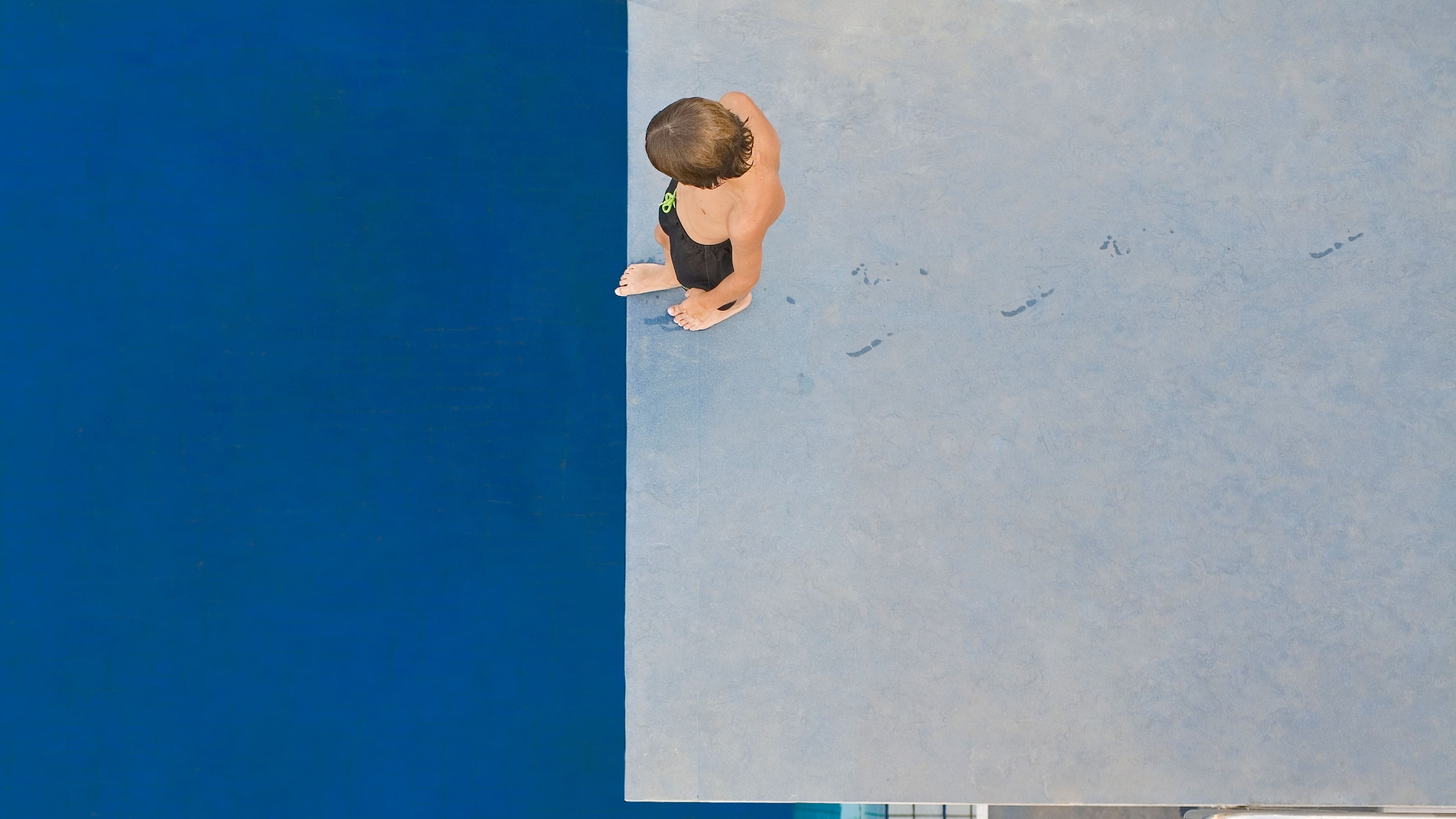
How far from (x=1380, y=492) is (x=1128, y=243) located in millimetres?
1025

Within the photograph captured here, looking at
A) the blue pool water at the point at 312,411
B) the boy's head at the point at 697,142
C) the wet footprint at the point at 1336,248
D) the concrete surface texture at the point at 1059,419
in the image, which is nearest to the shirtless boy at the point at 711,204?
the boy's head at the point at 697,142

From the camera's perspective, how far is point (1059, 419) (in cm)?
237

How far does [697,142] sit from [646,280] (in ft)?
3.07

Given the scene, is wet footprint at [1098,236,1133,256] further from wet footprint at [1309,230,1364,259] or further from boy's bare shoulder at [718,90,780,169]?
boy's bare shoulder at [718,90,780,169]

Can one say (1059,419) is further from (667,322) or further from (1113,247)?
(667,322)

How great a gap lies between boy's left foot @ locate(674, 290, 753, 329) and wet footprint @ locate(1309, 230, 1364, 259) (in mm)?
1691

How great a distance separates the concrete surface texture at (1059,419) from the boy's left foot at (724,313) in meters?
0.07

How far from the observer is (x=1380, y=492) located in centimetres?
233

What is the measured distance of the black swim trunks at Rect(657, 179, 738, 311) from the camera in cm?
206

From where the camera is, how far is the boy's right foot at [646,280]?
2.39 meters

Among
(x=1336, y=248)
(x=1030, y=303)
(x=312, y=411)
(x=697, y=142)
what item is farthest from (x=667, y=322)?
(x=1336, y=248)

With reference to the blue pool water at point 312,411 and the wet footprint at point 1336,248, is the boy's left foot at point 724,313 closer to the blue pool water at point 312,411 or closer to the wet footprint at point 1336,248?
the blue pool water at point 312,411

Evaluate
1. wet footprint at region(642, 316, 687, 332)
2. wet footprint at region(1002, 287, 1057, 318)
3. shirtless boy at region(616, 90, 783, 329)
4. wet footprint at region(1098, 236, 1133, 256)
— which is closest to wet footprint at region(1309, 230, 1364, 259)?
wet footprint at region(1098, 236, 1133, 256)

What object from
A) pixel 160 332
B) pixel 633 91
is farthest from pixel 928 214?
pixel 160 332
